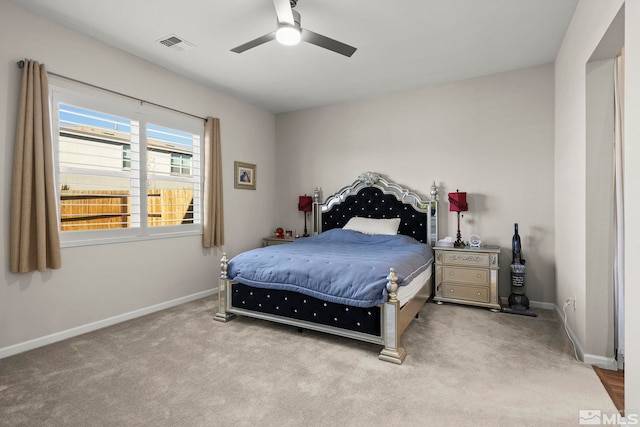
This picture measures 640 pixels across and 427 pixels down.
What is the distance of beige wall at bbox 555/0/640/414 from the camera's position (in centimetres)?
160

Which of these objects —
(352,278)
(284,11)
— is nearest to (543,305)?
(352,278)

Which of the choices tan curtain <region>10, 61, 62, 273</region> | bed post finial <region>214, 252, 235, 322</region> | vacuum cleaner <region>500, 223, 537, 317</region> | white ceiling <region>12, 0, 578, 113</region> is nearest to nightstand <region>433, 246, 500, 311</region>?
vacuum cleaner <region>500, 223, 537, 317</region>

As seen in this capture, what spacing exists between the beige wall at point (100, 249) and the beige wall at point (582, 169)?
159 inches

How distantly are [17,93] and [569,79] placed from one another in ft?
15.9

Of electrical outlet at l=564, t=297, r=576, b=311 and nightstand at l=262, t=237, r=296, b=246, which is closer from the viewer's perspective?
electrical outlet at l=564, t=297, r=576, b=311

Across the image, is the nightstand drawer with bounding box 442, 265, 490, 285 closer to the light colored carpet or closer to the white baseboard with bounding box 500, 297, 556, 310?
the white baseboard with bounding box 500, 297, 556, 310

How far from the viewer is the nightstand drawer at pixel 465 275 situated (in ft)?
12.3

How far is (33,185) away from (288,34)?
8.04 ft

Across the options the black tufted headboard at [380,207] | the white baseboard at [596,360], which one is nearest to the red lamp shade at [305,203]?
the black tufted headboard at [380,207]

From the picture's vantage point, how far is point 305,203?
17.3 ft

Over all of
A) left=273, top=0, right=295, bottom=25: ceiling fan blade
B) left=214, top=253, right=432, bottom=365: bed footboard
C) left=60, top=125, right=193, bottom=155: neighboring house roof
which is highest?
left=273, top=0, right=295, bottom=25: ceiling fan blade

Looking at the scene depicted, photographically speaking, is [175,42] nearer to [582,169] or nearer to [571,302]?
[582,169]
